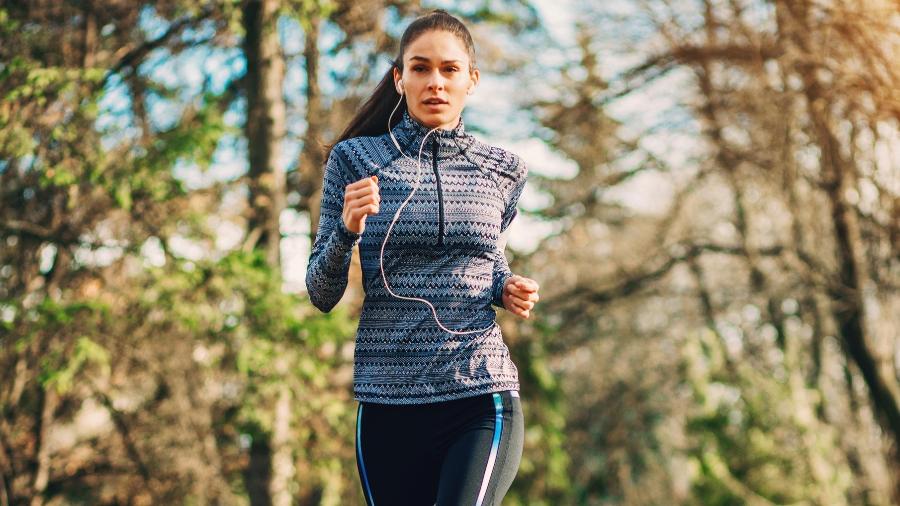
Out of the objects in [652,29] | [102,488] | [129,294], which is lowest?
[102,488]

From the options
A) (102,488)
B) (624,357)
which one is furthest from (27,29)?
(624,357)

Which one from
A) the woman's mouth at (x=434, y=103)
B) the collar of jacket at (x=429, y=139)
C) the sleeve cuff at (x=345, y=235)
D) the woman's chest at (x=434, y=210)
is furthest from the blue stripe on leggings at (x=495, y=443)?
the woman's mouth at (x=434, y=103)

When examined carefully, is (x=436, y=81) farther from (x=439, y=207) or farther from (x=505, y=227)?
(x=505, y=227)

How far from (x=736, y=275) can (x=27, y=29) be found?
14.7m

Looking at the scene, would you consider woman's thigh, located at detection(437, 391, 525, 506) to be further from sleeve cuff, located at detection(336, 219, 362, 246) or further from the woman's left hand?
sleeve cuff, located at detection(336, 219, 362, 246)

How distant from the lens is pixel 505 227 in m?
2.54

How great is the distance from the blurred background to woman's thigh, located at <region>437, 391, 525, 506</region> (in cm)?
436

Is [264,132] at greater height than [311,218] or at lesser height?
greater

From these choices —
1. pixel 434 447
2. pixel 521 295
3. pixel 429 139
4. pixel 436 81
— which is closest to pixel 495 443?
pixel 434 447

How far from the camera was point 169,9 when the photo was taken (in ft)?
22.8

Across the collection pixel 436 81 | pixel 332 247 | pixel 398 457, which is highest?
pixel 436 81

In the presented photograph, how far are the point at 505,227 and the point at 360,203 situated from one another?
0.58 metres

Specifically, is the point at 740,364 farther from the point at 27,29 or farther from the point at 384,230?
the point at 384,230

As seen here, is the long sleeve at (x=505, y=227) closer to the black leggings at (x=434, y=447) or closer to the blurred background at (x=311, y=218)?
the black leggings at (x=434, y=447)
